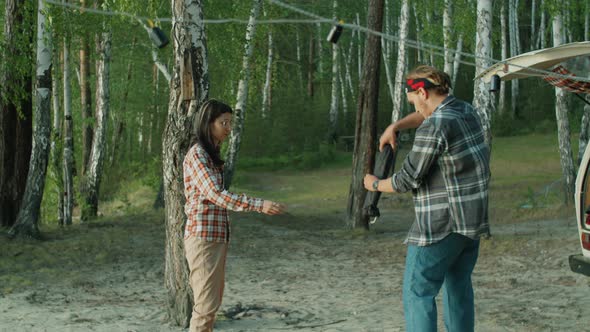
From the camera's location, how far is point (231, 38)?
754 inches

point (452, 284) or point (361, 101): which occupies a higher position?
point (361, 101)

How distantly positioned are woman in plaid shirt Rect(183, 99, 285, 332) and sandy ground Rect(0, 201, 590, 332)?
206 cm

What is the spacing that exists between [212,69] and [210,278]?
63.5 ft

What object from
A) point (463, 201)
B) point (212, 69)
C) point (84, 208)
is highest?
point (212, 69)

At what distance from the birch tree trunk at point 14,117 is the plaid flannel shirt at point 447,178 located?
955 cm

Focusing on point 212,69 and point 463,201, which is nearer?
point 463,201

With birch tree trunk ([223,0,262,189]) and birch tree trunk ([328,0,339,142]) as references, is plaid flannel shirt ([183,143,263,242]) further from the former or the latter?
birch tree trunk ([328,0,339,142])

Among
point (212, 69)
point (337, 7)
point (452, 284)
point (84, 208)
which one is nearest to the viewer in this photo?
point (452, 284)

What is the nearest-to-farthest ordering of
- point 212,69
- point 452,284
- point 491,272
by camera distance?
point 452,284
point 491,272
point 212,69

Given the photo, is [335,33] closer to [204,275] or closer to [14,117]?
[204,275]

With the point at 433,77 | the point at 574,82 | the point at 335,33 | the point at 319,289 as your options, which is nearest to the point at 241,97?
the point at 319,289

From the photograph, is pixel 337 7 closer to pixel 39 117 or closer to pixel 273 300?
pixel 39 117

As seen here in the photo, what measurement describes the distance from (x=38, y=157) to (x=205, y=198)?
896 centimetres

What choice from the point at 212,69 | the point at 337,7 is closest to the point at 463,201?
the point at 212,69
